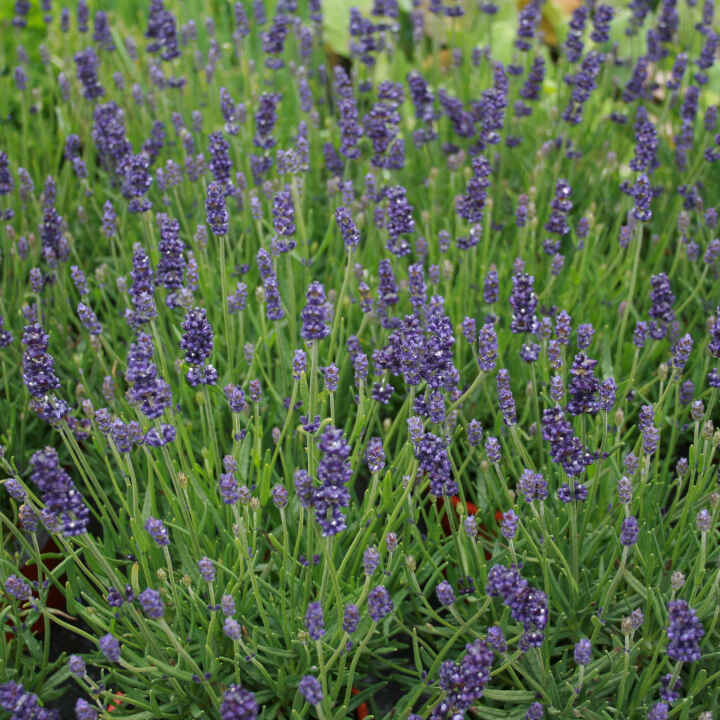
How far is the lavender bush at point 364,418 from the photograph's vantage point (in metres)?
1.96

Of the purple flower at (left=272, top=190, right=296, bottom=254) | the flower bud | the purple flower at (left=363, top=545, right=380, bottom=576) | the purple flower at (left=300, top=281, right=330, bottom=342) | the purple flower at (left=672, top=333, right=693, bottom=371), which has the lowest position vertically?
the flower bud

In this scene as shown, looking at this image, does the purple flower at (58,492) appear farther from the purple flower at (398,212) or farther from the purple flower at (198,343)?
the purple flower at (398,212)

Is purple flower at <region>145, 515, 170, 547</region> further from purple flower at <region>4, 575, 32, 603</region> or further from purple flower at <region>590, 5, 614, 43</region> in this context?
purple flower at <region>590, 5, 614, 43</region>

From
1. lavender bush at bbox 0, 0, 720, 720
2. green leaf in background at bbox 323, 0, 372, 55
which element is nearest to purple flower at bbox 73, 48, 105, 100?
lavender bush at bbox 0, 0, 720, 720

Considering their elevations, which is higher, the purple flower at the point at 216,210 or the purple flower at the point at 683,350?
the purple flower at the point at 216,210

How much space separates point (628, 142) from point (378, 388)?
2.42 metres

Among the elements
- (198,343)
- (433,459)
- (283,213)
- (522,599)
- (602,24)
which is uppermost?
(602,24)

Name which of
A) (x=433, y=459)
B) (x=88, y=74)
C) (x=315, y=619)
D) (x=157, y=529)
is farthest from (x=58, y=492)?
(x=88, y=74)

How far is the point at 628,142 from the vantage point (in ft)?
13.3

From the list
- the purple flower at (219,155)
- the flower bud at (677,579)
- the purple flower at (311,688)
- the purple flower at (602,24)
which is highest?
the purple flower at (602,24)

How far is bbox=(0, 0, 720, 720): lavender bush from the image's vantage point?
1.96 meters

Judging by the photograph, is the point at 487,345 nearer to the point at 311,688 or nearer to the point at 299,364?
the point at 299,364

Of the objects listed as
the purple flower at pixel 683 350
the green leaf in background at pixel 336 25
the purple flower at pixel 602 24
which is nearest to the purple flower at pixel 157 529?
the purple flower at pixel 683 350

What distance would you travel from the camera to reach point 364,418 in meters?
2.27
